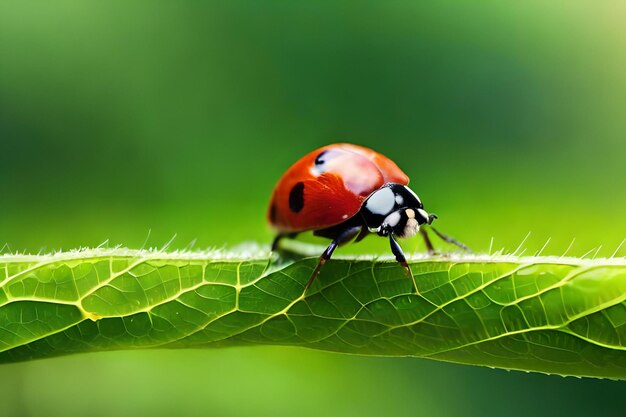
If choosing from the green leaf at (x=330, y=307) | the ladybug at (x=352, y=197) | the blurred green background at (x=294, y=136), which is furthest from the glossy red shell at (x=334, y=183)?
the blurred green background at (x=294, y=136)

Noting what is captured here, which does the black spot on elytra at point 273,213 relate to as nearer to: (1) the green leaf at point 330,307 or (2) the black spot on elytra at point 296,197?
(2) the black spot on elytra at point 296,197

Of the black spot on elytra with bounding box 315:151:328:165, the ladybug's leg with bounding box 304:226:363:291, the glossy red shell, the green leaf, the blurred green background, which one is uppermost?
the blurred green background

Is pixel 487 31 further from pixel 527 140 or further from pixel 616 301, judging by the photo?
pixel 616 301

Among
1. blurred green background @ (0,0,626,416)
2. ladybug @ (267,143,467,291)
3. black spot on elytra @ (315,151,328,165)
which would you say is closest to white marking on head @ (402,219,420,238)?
ladybug @ (267,143,467,291)

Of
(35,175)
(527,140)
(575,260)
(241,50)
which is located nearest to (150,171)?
(35,175)

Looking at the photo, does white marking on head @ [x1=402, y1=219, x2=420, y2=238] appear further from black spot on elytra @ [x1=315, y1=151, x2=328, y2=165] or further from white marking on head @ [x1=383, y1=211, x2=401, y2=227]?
black spot on elytra @ [x1=315, y1=151, x2=328, y2=165]

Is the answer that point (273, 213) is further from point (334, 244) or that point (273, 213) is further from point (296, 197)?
point (334, 244)
